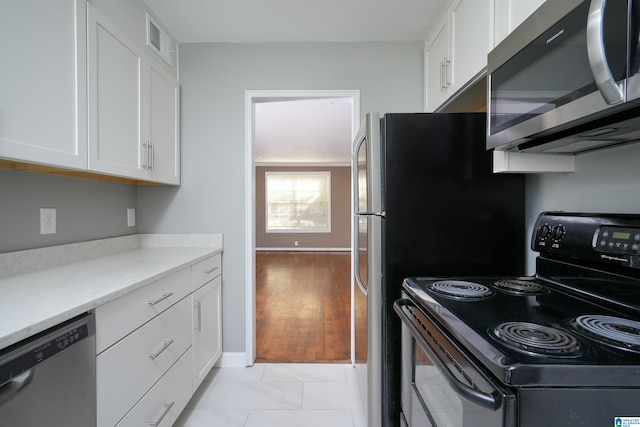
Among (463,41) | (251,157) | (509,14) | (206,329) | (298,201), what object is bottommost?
(206,329)

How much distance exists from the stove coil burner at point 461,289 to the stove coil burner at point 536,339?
215 millimetres

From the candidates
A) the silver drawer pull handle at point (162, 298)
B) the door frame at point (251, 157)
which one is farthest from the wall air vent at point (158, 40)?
the silver drawer pull handle at point (162, 298)

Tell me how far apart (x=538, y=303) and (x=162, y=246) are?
2267mm

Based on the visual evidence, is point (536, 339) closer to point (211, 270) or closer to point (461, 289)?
point (461, 289)

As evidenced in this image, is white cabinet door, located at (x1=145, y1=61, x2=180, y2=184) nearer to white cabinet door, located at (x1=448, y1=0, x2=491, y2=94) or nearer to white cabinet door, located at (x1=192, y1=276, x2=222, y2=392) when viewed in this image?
white cabinet door, located at (x1=192, y1=276, x2=222, y2=392)

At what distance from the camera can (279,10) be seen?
187cm

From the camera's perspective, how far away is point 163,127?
6.60 feet

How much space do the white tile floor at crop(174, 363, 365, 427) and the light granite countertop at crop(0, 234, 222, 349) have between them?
0.89 metres

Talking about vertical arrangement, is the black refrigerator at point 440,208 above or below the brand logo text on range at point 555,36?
below

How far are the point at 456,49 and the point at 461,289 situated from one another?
52.1 inches

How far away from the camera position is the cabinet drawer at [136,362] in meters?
1.01

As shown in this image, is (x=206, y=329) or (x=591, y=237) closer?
(x=591, y=237)

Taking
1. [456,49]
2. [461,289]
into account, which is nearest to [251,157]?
[456,49]

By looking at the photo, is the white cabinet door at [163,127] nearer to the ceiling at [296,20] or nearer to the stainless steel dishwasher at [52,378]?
the ceiling at [296,20]
